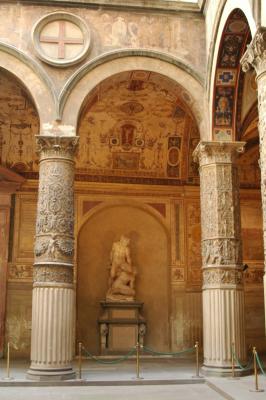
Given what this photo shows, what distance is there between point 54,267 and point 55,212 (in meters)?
1.13

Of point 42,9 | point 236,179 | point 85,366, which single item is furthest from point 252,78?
point 85,366

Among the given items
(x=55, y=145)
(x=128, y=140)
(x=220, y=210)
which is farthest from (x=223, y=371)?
(x=128, y=140)

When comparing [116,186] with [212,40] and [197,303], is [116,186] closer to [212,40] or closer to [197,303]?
[197,303]

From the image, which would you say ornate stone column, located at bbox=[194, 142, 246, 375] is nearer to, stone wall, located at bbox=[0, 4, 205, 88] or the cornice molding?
stone wall, located at bbox=[0, 4, 205, 88]

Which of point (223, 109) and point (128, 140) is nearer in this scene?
point (223, 109)

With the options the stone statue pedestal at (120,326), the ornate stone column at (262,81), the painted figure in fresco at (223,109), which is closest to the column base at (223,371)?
the stone statue pedestal at (120,326)

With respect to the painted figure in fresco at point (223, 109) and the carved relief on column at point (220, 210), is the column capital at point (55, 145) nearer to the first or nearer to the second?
the carved relief on column at point (220, 210)

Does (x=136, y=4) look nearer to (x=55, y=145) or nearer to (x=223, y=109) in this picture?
(x=223, y=109)

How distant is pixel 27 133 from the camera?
15867 millimetres

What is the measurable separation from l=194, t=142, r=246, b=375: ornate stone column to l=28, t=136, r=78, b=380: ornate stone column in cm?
288

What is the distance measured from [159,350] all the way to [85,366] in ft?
10.7

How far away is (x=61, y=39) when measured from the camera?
12.1 metres

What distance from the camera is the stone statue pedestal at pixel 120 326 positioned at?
14.8 m

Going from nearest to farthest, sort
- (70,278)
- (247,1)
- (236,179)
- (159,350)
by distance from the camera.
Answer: (247,1) < (70,278) < (236,179) < (159,350)
